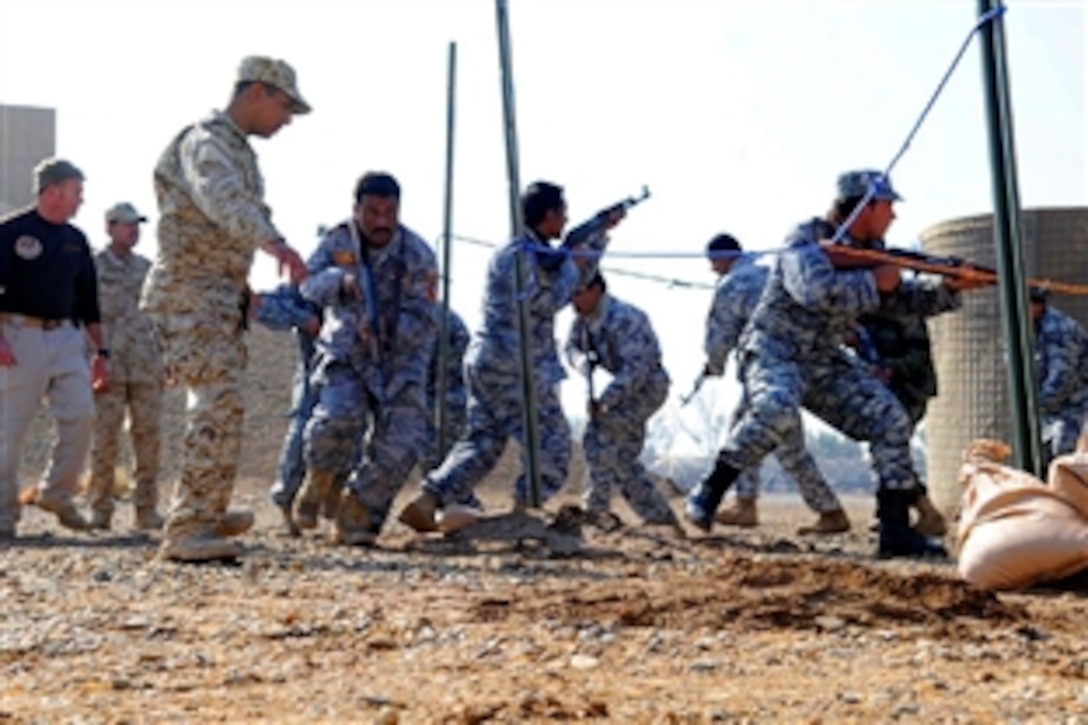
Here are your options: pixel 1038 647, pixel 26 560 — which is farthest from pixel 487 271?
pixel 1038 647

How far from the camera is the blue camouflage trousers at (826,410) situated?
6.79 meters

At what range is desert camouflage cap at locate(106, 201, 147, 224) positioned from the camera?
29.7 feet

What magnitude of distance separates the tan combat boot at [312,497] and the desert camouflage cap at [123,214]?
230 cm

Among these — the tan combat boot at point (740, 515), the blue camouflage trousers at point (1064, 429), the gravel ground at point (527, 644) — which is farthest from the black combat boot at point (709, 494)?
the blue camouflage trousers at point (1064, 429)

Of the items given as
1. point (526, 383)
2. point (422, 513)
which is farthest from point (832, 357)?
point (422, 513)

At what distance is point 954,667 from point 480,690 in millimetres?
978

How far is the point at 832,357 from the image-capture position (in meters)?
7.10

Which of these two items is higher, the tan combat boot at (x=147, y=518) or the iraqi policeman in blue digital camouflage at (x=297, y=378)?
the iraqi policeman in blue digital camouflage at (x=297, y=378)

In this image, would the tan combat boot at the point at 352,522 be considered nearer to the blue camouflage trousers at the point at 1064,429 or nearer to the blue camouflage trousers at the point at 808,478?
the blue camouflage trousers at the point at 808,478

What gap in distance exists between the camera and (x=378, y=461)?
6887 millimetres

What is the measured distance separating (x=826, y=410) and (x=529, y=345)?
1.44 metres

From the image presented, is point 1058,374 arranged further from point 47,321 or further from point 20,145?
point 20,145

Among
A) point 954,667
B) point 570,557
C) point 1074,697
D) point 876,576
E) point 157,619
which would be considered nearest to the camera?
point 1074,697

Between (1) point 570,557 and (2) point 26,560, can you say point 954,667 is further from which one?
(2) point 26,560
